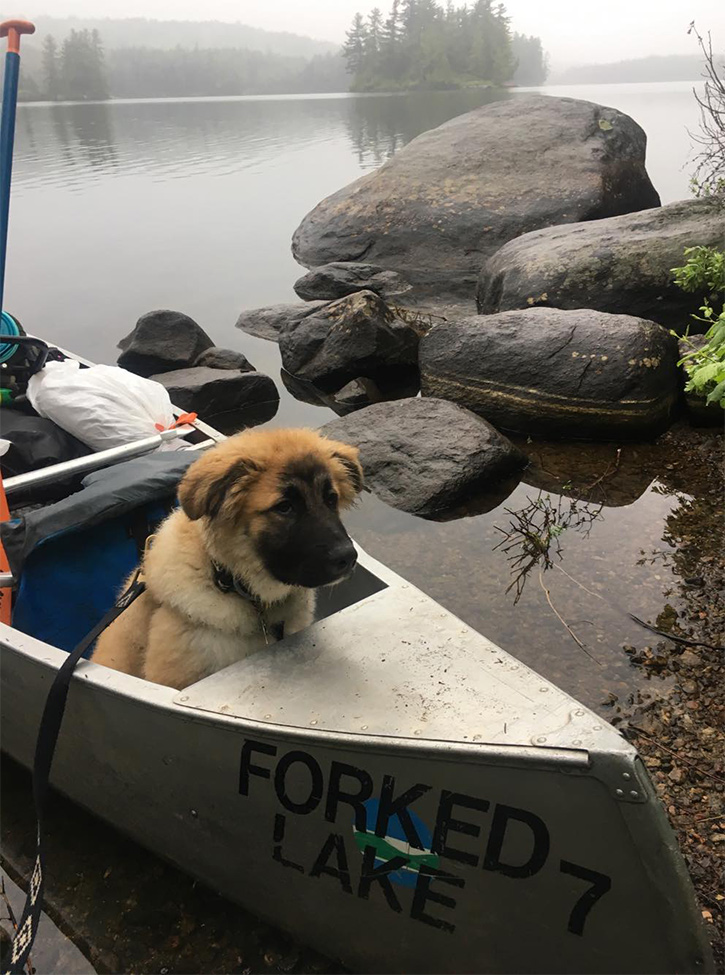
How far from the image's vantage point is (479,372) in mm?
9109

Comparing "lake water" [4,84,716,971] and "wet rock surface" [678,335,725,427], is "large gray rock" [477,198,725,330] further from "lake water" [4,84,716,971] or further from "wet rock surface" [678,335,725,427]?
"lake water" [4,84,716,971]

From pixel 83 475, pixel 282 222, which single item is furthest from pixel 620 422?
pixel 282 222

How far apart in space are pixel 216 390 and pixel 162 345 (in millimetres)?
2315

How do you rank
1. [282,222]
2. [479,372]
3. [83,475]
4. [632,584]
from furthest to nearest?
1. [282,222]
2. [479,372]
3. [632,584]
4. [83,475]

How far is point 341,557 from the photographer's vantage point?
9.15 feet

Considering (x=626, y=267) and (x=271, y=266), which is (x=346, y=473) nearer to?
(x=626, y=267)

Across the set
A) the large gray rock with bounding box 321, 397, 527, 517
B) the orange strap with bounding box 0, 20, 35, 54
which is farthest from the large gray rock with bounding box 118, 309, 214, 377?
the orange strap with bounding box 0, 20, 35, 54

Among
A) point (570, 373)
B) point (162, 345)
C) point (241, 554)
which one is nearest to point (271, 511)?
point (241, 554)

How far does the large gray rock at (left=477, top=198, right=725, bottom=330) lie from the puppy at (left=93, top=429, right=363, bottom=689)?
26.9 ft

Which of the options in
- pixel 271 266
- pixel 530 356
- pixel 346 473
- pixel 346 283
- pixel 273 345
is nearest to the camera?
pixel 346 473

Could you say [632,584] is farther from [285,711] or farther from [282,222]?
[282,222]

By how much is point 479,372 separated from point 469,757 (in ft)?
23.7

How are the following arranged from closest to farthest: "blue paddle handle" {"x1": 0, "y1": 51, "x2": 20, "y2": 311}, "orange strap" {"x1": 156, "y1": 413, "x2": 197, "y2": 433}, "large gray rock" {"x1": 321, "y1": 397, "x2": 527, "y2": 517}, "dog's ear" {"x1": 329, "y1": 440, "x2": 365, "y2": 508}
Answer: "dog's ear" {"x1": 329, "y1": 440, "x2": 365, "y2": 508}, "blue paddle handle" {"x1": 0, "y1": 51, "x2": 20, "y2": 311}, "orange strap" {"x1": 156, "y1": 413, "x2": 197, "y2": 433}, "large gray rock" {"x1": 321, "y1": 397, "x2": 527, "y2": 517}

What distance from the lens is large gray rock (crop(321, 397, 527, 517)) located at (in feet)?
24.2
